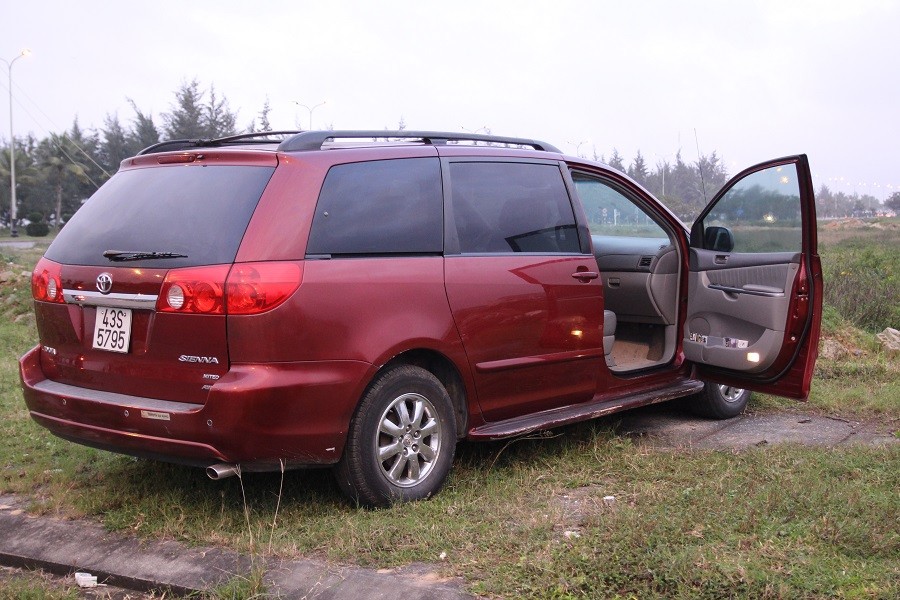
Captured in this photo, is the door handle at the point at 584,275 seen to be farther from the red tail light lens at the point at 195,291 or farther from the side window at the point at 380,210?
the red tail light lens at the point at 195,291

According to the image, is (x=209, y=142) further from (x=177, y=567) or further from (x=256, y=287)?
(x=177, y=567)

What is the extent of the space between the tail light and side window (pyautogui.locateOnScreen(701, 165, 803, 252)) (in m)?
3.06

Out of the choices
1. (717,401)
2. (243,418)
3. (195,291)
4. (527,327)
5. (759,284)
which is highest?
(195,291)

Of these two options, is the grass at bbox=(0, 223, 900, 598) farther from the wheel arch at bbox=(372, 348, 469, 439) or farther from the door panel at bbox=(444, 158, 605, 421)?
the door panel at bbox=(444, 158, 605, 421)

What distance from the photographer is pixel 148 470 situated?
5.02 meters

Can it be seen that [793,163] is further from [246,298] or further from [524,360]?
[246,298]

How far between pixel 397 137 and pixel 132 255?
1534mm

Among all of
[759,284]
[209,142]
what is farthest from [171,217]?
[759,284]

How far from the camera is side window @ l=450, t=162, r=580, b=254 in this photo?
16.1ft

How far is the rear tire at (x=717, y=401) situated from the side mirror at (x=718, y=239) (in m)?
0.96

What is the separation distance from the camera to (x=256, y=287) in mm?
3891

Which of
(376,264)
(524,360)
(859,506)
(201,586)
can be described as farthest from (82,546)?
(859,506)

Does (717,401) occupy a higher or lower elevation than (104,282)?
lower

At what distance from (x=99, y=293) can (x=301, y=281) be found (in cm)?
93
